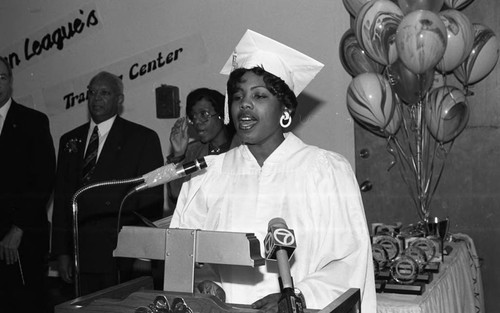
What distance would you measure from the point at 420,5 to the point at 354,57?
618 millimetres

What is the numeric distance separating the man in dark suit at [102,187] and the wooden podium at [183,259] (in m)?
2.44

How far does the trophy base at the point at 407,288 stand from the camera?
3.38m

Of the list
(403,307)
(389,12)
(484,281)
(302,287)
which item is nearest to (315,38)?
(389,12)

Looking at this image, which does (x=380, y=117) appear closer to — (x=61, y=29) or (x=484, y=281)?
(x=484, y=281)

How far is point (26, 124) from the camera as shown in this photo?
5145 mm

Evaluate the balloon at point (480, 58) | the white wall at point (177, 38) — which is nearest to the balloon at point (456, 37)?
the balloon at point (480, 58)

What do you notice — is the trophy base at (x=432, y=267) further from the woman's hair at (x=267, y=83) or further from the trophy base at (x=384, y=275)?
the woman's hair at (x=267, y=83)

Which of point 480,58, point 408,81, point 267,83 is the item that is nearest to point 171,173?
point 267,83

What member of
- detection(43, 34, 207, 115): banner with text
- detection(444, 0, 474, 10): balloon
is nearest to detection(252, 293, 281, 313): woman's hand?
detection(444, 0, 474, 10): balloon

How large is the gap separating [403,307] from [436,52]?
1.75 meters

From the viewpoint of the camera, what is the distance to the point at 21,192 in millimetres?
4977

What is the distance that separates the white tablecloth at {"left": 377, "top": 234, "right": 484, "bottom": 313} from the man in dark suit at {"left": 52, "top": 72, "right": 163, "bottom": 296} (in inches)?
69.4

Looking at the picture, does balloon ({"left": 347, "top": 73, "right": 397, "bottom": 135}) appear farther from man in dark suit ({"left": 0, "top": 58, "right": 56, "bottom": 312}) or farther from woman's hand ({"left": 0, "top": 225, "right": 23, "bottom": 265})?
woman's hand ({"left": 0, "top": 225, "right": 23, "bottom": 265})

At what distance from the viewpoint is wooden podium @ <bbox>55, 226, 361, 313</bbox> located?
5.97 feet
